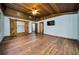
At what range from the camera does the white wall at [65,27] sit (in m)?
2.29

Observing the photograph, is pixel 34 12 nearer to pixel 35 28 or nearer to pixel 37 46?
pixel 35 28

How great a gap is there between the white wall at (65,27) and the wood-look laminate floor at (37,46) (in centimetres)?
15

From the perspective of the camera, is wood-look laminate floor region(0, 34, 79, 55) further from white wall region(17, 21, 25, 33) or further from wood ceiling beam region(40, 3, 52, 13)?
wood ceiling beam region(40, 3, 52, 13)

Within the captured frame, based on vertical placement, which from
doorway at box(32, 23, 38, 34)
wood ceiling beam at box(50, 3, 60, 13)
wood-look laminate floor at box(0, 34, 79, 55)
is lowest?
wood-look laminate floor at box(0, 34, 79, 55)

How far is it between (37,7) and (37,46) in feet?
3.13

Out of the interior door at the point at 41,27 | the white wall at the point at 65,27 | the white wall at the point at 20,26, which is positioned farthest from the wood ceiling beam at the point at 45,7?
the white wall at the point at 20,26

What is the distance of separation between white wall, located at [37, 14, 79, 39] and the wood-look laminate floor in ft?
0.48

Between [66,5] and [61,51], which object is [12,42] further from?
[66,5]

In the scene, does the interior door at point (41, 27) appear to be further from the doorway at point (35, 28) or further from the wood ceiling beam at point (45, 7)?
the wood ceiling beam at point (45, 7)

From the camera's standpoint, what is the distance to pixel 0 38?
6.93 ft

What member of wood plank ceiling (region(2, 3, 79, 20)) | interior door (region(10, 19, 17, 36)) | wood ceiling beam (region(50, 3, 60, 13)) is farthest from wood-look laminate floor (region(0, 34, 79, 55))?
wood ceiling beam (region(50, 3, 60, 13))

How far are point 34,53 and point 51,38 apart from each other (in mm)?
593

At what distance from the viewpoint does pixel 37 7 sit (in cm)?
229

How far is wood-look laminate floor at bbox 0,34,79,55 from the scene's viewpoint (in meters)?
2.15
